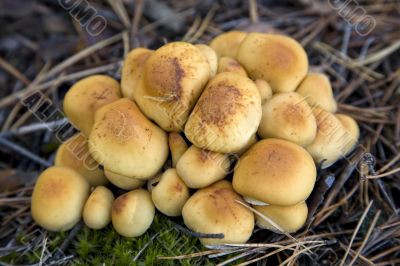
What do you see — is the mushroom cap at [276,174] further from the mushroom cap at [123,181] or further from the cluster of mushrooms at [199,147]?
the mushroom cap at [123,181]

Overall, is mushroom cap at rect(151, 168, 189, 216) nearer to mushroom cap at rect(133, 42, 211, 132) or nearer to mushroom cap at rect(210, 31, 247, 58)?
mushroom cap at rect(133, 42, 211, 132)

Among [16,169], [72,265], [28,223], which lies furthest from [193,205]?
[16,169]

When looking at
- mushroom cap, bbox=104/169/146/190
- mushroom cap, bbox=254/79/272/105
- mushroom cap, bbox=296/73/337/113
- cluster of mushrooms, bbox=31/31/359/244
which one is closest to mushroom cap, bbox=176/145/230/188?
cluster of mushrooms, bbox=31/31/359/244

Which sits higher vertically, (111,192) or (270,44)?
(270,44)

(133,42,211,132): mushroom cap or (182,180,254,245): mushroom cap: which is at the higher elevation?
(133,42,211,132): mushroom cap

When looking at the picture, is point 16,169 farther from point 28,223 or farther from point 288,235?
point 288,235

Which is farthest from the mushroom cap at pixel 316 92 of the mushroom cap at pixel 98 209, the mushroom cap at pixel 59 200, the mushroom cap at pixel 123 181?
the mushroom cap at pixel 59 200

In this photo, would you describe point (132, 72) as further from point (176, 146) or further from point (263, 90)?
point (263, 90)
